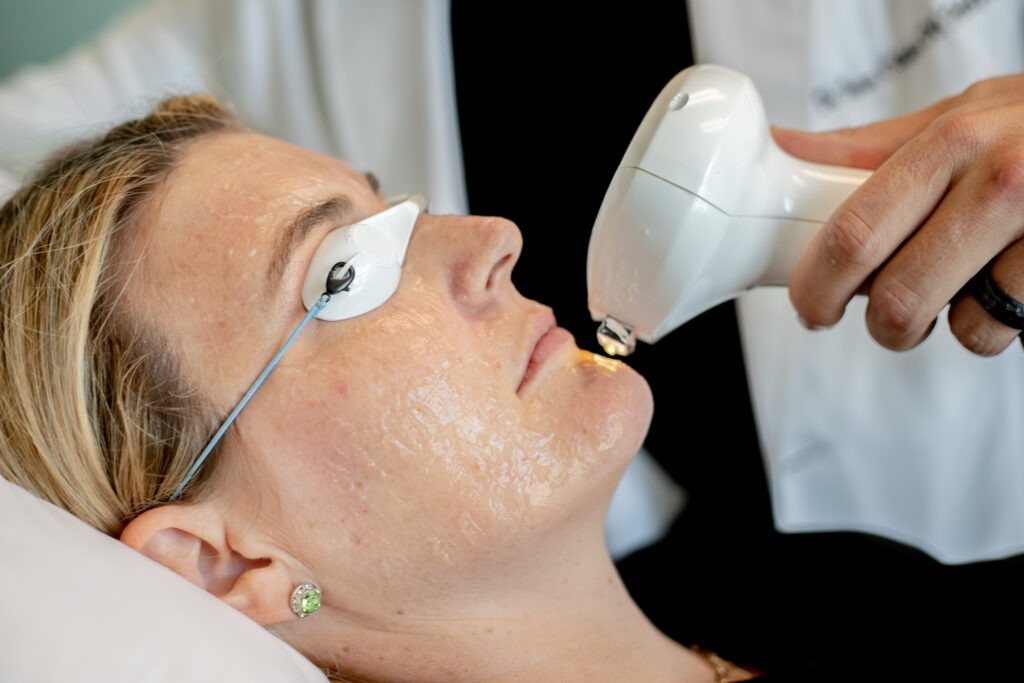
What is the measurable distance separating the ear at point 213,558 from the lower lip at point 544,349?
290 mm

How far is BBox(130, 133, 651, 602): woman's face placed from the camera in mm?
823

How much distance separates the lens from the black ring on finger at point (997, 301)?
825mm

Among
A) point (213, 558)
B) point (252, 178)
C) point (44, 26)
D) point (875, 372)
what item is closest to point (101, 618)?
point (213, 558)

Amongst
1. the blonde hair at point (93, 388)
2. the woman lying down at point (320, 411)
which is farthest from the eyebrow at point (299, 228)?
the blonde hair at point (93, 388)

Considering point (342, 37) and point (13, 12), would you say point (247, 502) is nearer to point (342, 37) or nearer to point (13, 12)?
point (342, 37)

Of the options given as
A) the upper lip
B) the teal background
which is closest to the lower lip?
the upper lip

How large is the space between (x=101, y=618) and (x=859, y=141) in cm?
89

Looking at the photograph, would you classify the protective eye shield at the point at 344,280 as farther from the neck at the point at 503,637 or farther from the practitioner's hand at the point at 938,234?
the practitioner's hand at the point at 938,234

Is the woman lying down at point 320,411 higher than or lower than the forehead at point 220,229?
lower

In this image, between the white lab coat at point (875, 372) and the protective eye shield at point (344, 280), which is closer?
the protective eye shield at point (344, 280)

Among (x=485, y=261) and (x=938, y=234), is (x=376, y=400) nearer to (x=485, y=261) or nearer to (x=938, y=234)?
(x=485, y=261)

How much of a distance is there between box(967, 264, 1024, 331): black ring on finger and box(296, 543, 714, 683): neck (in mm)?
447

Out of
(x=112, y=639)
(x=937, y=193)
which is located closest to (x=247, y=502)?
(x=112, y=639)

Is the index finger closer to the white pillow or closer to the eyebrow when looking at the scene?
the eyebrow
